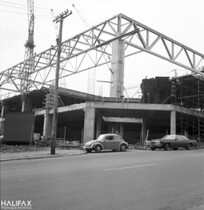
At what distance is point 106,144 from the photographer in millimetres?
26234

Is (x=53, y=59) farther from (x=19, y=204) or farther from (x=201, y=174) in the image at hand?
(x=19, y=204)

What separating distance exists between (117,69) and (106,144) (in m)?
11.0

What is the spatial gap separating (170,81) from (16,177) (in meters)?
37.2

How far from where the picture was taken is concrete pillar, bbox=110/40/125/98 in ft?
112

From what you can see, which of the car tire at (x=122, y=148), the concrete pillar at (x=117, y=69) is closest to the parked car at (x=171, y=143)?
the car tire at (x=122, y=148)

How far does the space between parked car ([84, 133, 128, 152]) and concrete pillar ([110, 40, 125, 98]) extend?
9008 mm

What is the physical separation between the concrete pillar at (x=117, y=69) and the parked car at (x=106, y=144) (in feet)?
29.6

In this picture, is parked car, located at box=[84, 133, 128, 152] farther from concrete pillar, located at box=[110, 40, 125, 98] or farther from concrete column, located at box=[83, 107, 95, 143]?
concrete column, located at box=[83, 107, 95, 143]

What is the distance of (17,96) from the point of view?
60.9m

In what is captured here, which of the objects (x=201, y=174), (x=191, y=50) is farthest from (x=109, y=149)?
(x=191, y=50)

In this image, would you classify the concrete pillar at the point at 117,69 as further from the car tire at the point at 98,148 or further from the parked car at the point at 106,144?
the car tire at the point at 98,148

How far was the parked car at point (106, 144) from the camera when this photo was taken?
1005 inches

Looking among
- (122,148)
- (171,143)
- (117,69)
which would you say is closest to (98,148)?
(122,148)

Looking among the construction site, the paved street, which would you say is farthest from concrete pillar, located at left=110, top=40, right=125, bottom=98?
the paved street
